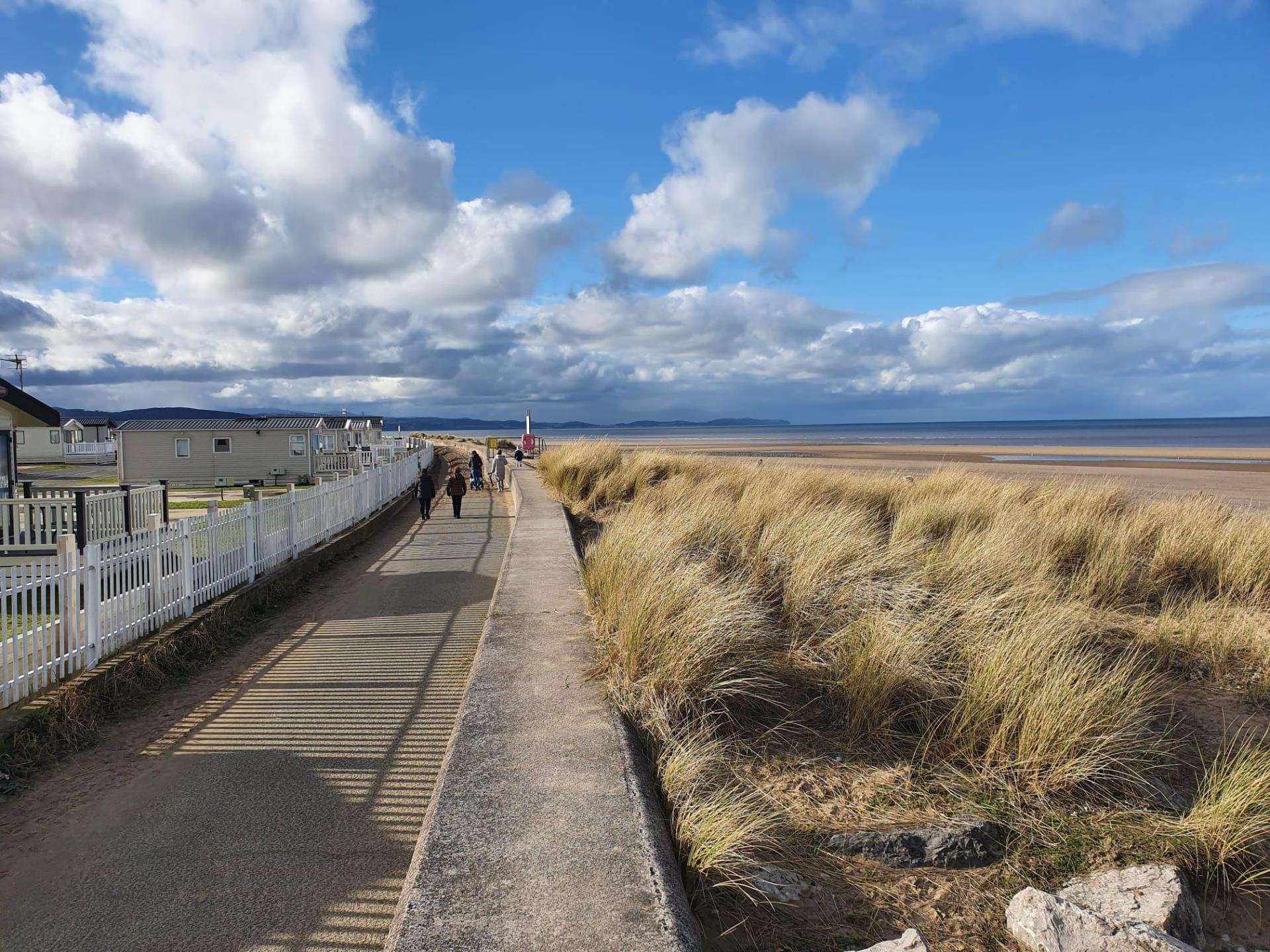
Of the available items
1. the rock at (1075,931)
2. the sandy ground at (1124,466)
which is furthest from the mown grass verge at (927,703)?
the sandy ground at (1124,466)

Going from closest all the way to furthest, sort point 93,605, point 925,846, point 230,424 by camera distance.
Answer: point 925,846 < point 93,605 < point 230,424

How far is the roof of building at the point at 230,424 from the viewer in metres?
35.2

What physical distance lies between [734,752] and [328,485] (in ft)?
35.0

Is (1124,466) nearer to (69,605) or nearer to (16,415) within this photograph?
(16,415)

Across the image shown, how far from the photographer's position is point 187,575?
7.63 metres

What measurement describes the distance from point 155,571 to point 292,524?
4033mm

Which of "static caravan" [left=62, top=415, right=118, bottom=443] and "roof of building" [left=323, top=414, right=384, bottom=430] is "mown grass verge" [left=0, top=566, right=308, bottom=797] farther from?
"static caravan" [left=62, top=415, right=118, bottom=443]

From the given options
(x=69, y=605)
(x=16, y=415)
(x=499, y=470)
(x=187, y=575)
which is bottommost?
(x=187, y=575)

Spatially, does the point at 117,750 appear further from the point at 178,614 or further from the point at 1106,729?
the point at 1106,729

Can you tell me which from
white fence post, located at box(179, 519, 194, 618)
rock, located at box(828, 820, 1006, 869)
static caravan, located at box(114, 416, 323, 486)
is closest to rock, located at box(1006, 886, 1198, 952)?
rock, located at box(828, 820, 1006, 869)

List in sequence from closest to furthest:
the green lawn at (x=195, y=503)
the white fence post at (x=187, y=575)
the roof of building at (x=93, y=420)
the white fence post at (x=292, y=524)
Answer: the white fence post at (x=187, y=575)
the white fence post at (x=292, y=524)
the green lawn at (x=195, y=503)
the roof of building at (x=93, y=420)

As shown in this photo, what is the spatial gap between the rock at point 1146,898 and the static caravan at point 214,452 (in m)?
36.2

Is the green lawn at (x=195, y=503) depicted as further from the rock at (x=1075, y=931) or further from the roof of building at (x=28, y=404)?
the rock at (x=1075, y=931)

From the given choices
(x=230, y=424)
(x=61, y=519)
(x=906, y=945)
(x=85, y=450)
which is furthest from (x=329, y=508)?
(x=85, y=450)
